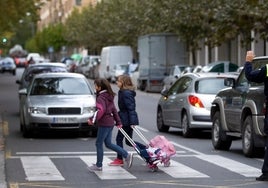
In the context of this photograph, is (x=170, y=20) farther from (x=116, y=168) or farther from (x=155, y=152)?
(x=155, y=152)

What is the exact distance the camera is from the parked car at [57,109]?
19.7 m

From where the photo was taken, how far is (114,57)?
60.2 m

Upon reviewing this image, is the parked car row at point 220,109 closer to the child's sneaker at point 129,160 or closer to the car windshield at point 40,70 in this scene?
the child's sneaker at point 129,160

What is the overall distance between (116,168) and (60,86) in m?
7.52

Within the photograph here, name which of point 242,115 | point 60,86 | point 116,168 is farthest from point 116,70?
point 116,168

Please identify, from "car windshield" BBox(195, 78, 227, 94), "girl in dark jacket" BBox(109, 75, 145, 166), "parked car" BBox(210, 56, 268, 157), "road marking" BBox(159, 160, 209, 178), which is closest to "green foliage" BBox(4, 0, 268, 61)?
"car windshield" BBox(195, 78, 227, 94)

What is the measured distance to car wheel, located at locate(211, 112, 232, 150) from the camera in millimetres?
16984

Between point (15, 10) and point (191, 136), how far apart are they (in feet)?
70.3

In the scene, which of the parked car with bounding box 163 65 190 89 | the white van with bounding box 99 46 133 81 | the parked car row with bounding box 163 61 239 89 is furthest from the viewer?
the white van with bounding box 99 46 133 81

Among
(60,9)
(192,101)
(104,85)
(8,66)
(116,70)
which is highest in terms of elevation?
(60,9)

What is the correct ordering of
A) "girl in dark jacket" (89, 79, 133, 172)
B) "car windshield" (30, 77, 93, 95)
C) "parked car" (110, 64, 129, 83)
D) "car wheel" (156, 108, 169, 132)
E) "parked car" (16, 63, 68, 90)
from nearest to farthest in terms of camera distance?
"girl in dark jacket" (89, 79, 133, 172) < "car windshield" (30, 77, 93, 95) < "car wheel" (156, 108, 169, 132) < "parked car" (16, 63, 68, 90) < "parked car" (110, 64, 129, 83)

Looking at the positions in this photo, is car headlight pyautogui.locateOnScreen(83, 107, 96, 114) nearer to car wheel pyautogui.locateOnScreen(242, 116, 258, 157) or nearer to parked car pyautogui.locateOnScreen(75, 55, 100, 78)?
car wheel pyautogui.locateOnScreen(242, 116, 258, 157)

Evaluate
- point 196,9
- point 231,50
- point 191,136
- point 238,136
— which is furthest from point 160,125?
point 231,50

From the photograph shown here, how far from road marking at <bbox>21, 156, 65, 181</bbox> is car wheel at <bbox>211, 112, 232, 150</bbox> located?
11.6ft
